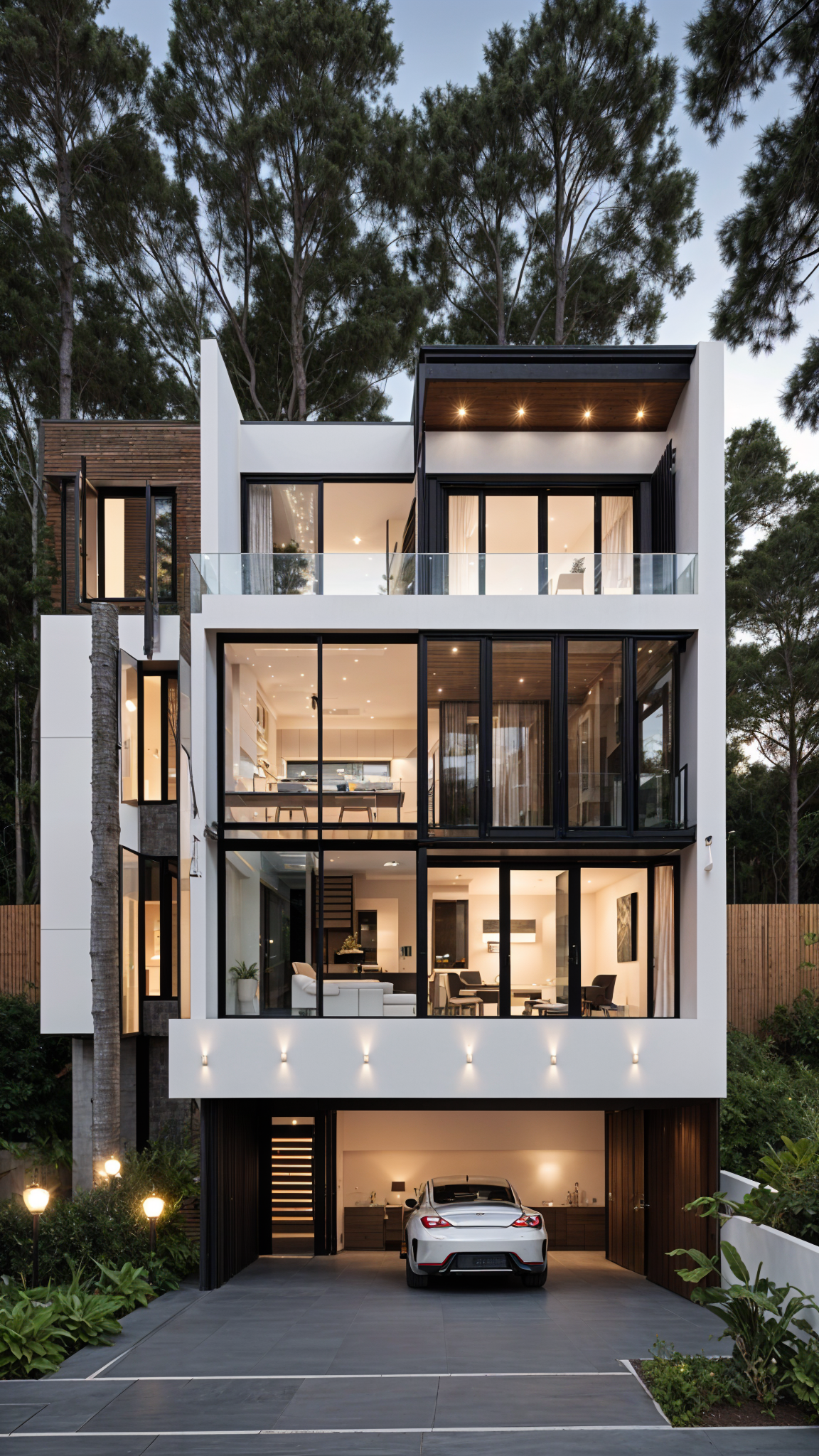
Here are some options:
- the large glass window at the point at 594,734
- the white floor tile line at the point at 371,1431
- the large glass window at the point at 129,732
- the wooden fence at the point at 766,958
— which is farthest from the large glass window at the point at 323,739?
the white floor tile line at the point at 371,1431

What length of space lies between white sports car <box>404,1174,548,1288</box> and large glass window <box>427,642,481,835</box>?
4.01 metres

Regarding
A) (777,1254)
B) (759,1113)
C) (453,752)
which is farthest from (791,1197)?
(453,752)

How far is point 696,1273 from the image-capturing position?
24.2 feet

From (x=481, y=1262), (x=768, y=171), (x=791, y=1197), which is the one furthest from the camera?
(x=481, y=1262)

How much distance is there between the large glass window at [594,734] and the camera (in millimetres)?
12164

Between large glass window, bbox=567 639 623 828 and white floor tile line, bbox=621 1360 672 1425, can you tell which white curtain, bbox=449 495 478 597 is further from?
white floor tile line, bbox=621 1360 672 1425

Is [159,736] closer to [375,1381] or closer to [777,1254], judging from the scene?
[375,1381]

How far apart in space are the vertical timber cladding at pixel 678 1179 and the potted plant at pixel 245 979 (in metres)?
5.08

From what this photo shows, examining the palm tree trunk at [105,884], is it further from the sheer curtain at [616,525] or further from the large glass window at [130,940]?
the sheer curtain at [616,525]

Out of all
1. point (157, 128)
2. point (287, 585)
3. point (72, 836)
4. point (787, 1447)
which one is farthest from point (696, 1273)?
point (157, 128)

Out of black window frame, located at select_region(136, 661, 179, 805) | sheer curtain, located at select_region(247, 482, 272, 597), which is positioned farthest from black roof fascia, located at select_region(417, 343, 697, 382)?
black window frame, located at select_region(136, 661, 179, 805)

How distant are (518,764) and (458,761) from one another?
71 centimetres

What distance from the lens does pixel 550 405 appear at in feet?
44.2

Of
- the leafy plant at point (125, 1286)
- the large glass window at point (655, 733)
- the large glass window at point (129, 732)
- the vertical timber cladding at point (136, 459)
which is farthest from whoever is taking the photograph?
the vertical timber cladding at point (136, 459)
